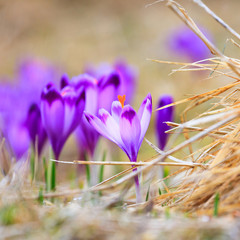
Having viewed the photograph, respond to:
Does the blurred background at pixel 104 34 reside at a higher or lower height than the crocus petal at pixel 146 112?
higher

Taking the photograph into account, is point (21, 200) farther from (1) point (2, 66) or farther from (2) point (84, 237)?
(1) point (2, 66)

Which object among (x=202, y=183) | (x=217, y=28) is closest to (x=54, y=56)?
(x=217, y=28)

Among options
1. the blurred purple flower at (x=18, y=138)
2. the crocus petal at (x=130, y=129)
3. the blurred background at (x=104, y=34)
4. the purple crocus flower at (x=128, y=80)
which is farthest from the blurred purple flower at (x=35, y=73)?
the crocus petal at (x=130, y=129)

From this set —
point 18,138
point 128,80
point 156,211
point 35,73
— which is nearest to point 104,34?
point 35,73

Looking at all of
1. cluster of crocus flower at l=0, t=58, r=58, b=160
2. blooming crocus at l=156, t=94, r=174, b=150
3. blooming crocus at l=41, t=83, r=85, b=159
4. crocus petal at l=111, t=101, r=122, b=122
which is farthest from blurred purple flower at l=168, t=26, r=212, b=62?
crocus petal at l=111, t=101, r=122, b=122

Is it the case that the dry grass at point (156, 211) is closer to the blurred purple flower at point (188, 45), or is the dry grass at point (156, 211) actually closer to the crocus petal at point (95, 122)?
the crocus petal at point (95, 122)

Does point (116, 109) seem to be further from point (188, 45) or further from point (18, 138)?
point (188, 45)
